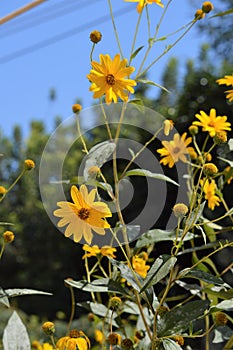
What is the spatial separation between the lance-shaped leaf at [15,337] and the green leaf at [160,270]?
12 cm

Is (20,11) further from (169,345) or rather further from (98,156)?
(169,345)

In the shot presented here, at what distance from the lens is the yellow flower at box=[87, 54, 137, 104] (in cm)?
45

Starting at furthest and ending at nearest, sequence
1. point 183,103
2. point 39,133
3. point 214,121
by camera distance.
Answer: point 39,133 < point 183,103 < point 214,121

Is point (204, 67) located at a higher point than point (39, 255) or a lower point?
higher

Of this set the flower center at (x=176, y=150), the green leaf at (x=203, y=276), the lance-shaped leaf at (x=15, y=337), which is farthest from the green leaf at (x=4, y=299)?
the flower center at (x=176, y=150)

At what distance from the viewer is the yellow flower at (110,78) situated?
45 centimetres

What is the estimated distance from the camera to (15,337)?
48 cm

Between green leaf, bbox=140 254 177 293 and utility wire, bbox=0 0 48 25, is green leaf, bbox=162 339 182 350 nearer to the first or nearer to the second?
green leaf, bbox=140 254 177 293

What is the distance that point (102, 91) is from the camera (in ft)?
1.48

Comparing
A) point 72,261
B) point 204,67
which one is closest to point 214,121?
point 204,67

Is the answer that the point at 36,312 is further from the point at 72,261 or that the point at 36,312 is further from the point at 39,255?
the point at 39,255

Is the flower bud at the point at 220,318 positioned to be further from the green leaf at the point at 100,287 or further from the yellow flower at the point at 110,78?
the yellow flower at the point at 110,78

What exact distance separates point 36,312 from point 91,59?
18.8 ft

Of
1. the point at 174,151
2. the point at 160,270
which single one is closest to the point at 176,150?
the point at 174,151
